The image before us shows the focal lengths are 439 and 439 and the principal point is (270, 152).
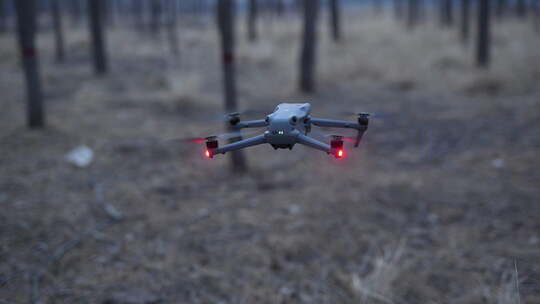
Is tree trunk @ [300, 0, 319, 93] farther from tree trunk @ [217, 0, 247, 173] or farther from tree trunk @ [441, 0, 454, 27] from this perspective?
tree trunk @ [441, 0, 454, 27]

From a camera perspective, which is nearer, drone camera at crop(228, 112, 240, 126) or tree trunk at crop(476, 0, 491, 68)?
drone camera at crop(228, 112, 240, 126)

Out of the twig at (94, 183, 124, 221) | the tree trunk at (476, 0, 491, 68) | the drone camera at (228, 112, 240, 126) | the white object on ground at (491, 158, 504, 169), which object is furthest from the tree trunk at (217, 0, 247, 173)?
the tree trunk at (476, 0, 491, 68)

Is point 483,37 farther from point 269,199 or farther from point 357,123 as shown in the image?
point 357,123

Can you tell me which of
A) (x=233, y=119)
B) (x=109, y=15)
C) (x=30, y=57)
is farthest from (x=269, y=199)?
(x=109, y=15)

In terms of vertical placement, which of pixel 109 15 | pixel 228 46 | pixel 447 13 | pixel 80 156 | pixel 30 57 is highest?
pixel 109 15

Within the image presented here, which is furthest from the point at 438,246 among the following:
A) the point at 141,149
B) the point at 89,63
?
the point at 89,63

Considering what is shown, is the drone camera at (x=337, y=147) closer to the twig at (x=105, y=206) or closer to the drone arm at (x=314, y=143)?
the drone arm at (x=314, y=143)

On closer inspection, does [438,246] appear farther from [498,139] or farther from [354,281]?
[498,139]
